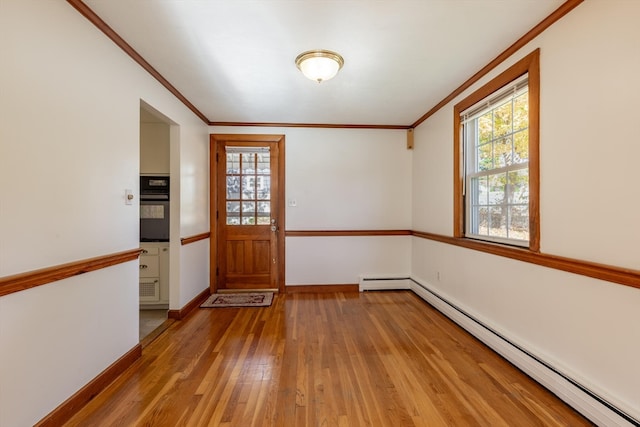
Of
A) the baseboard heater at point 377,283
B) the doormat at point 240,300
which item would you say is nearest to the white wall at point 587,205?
the baseboard heater at point 377,283

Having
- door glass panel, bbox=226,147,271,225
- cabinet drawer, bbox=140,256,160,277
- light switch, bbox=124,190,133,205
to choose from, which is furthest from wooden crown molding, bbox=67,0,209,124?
cabinet drawer, bbox=140,256,160,277

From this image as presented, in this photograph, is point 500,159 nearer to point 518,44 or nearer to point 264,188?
point 518,44

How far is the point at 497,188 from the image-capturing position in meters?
2.58

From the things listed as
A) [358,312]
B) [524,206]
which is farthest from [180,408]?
[524,206]

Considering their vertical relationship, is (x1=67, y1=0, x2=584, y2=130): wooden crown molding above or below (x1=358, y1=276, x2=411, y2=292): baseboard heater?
above

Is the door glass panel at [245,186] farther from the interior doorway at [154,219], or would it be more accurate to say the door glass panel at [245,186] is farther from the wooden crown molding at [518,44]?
the wooden crown molding at [518,44]

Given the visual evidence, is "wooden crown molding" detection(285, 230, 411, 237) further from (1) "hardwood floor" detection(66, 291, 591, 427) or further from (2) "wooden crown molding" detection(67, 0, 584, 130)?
(2) "wooden crown molding" detection(67, 0, 584, 130)

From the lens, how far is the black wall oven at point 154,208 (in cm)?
347

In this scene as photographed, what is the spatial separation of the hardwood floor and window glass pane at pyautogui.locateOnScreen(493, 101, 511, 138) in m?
1.88

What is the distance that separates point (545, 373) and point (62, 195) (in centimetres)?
318

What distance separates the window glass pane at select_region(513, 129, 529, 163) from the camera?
2213 millimetres

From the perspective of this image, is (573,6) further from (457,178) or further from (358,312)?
(358,312)

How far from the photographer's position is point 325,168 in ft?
13.8

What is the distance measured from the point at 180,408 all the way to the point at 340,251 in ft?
9.20
